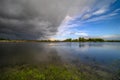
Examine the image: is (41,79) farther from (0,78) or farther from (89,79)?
(89,79)

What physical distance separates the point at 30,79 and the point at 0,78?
388 cm

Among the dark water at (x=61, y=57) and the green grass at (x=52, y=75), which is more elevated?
the green grass at (x=52, y=75)

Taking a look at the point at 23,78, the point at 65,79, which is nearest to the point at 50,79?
the point at 65,79

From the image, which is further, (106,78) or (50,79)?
(106,78)

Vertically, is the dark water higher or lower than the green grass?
lower

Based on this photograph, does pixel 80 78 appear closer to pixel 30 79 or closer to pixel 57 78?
pixel 57 78

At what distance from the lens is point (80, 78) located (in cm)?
1115

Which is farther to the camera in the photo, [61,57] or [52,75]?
[61,57]

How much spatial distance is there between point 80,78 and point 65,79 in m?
1.98

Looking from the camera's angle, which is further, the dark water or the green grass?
the dark water

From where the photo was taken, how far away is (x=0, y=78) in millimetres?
Result: 10883

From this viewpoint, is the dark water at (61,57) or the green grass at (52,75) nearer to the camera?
the green grass at (52,75)

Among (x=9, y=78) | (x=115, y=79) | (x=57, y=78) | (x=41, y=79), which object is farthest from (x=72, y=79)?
(x=9, y=78)

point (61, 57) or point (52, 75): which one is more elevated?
point (52, 75)
